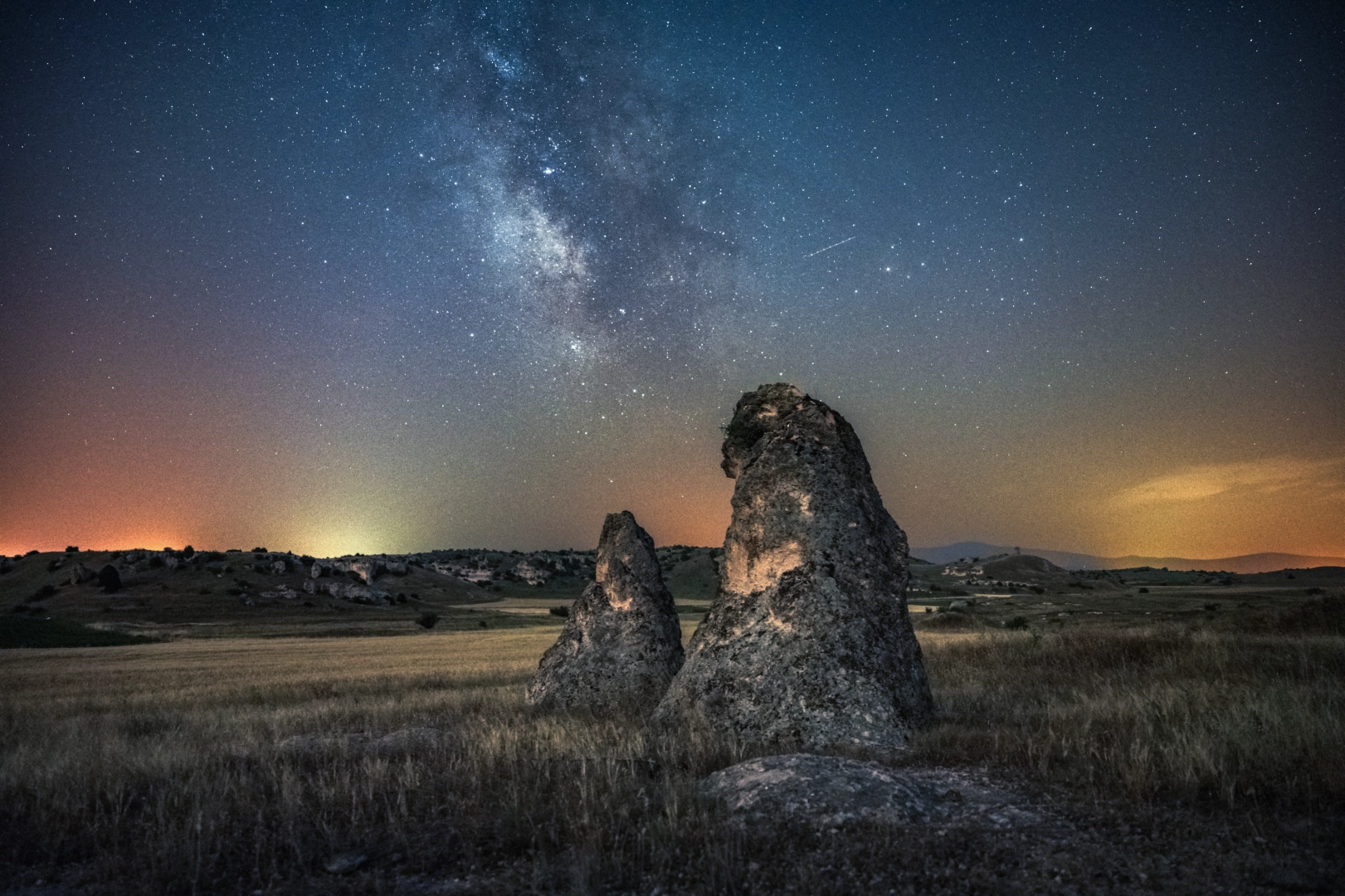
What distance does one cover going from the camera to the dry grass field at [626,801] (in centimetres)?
491

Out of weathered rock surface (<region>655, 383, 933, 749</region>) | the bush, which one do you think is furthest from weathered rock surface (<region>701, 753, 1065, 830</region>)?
the bush

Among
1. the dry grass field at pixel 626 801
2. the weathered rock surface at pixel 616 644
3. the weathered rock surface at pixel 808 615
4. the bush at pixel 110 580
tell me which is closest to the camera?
the dry grass field at pixel 626 801

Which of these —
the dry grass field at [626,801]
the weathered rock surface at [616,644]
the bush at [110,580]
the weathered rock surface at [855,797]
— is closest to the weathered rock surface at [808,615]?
the dry grass field at [626,801]

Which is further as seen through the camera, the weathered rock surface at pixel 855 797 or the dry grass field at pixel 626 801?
the weathered rock surface at pixel 855 797

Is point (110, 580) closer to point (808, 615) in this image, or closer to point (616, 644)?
point (616, 644)

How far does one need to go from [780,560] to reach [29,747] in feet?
39.3

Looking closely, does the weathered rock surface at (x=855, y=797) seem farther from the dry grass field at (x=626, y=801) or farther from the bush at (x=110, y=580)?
the bush at (x=110, y=580)

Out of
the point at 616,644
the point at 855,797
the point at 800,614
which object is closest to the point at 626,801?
the point at 855,797

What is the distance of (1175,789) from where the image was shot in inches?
Answer: 251

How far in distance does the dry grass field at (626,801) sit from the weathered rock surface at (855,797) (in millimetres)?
267

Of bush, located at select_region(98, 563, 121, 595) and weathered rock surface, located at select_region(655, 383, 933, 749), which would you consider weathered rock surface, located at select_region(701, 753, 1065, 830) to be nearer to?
weathered rock surface, located at select_region(655, 383, 933, 749)

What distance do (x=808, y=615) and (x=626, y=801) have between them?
5.16m

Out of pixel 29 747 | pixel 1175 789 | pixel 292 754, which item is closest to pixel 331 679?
pixel 29 747

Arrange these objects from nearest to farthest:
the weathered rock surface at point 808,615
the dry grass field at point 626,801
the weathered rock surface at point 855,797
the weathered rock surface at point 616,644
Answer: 1. the dry grass field at point 626,801
2. the weathered rock surface at point 855,797
3. the weathered rock surface at point 808,615
4. the weathered rock surface at point 616,644
